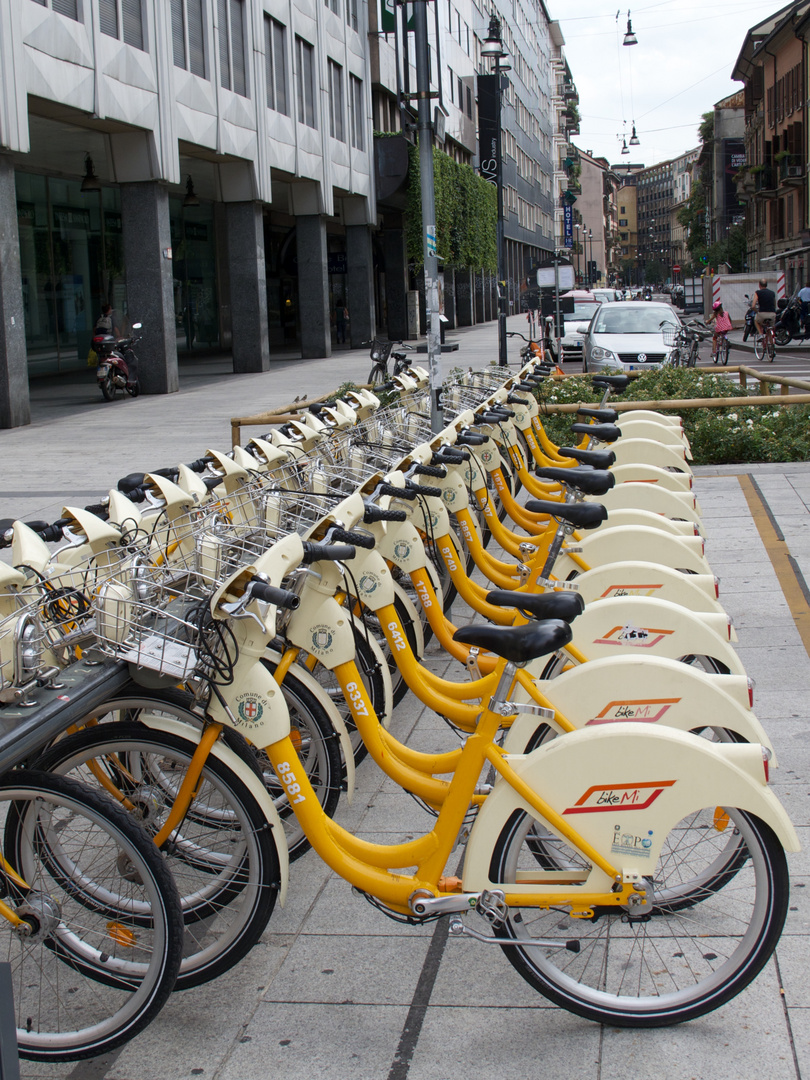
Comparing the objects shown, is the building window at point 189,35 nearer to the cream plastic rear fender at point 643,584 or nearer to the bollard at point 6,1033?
the cream plastic rear fender at point 643,584

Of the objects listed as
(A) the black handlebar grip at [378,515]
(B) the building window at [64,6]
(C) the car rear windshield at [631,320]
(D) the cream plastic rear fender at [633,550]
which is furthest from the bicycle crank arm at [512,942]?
(C) the car rear windshield at [631,320]

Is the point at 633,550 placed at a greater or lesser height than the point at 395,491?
lesser

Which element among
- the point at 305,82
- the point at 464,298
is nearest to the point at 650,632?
the point at 305,82

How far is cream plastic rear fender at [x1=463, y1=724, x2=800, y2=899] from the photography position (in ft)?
8.41

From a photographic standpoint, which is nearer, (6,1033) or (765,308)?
(6,1033)

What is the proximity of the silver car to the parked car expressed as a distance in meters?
2.76

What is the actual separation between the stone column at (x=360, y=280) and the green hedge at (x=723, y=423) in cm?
2026

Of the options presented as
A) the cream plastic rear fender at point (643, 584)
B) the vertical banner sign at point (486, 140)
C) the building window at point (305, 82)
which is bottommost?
the cream plastic rear fender at point (643, 584)

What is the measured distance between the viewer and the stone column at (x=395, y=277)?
35.8 metres

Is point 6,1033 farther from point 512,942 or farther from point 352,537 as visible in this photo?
point 352,537

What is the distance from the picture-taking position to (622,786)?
2.58 m

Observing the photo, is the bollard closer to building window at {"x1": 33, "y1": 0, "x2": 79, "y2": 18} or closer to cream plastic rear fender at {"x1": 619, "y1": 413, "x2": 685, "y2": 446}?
cream plastic rear fender at {"x1": 619, "y1": 413, "x2": 685, "y2": 446}

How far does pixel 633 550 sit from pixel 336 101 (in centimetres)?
2642

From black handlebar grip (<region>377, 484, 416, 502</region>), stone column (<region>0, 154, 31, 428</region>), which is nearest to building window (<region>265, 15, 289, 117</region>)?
stone column (<region>0, 154, 31, 428</region>)
